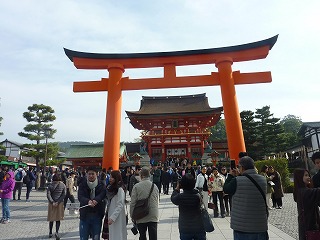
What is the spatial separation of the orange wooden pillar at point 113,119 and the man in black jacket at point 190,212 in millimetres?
7993

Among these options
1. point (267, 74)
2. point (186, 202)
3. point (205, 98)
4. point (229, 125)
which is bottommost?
point (186, 202)

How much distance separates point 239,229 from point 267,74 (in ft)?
32.6

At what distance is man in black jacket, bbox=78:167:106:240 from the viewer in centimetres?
397

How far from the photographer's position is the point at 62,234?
19.1ft

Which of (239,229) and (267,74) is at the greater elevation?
(267,74)

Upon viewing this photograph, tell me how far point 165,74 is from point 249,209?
961 centimetres

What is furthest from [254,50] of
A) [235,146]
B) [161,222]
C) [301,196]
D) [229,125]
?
[301,196]

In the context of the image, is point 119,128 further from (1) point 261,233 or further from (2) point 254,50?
(1) point 261,233

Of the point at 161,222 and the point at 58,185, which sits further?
the point at 161,222

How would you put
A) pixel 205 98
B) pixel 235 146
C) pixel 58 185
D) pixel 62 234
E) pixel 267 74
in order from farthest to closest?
1. pixel 205 98
2. pixel 267 74
3. pixel 235 146
4. pixel 62 234
5. pixel 58 185

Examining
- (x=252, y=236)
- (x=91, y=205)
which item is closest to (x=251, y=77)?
(x=252, y=236)

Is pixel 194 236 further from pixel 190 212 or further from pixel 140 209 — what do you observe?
pixel 140 209

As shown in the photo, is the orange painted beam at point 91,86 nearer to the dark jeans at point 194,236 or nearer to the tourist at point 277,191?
the tourist at point 277,191

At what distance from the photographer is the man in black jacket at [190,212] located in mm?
3158
